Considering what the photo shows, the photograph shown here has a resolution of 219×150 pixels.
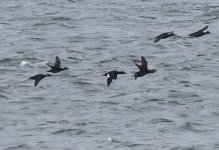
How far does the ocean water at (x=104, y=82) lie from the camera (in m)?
25.8

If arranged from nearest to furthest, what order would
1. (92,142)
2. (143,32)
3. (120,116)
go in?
(92,142), (120,116), (143,32)

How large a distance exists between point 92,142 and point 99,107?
356 centimetres

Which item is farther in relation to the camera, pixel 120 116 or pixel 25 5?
pixel 25 5

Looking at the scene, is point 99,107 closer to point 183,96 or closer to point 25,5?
point 183,96

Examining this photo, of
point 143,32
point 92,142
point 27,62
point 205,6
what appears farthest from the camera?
point 205,6

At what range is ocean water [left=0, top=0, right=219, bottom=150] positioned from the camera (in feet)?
84.7

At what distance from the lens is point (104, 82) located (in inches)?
1261

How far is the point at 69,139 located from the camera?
2553 centimetres

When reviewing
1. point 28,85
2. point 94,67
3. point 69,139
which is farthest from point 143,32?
point 69,139

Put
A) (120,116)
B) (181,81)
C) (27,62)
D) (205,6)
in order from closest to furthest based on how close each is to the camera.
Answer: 1. (120,116)
2. (181,81)
3. (27,62)
4. (205,6)

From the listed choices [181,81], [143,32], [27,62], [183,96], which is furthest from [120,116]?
[143,32]

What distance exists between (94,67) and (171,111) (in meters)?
6.86

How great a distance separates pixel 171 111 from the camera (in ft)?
92.6

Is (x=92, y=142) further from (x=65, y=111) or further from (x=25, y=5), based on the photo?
(x=25, y=5)
